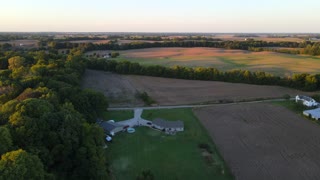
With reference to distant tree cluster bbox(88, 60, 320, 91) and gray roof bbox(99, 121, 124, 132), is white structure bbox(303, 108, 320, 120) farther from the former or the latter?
gray roof bbox(99, 121, 124, 132)

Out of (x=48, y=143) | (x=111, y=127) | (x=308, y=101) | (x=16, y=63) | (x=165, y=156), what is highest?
(x=16, y=63)

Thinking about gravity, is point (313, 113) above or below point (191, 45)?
below

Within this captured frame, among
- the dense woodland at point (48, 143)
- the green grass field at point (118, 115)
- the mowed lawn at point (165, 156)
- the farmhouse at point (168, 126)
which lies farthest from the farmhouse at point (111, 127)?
the dense woodland at point (48, 143)

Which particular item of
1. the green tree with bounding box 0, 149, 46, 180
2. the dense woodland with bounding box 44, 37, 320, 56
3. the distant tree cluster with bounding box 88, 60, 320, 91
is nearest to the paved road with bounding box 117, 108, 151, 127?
the green tree with bounding box 0, 149, 46, 180

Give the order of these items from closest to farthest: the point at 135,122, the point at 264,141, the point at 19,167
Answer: the point at 19,167
the point at 264,141
the point at 135,122

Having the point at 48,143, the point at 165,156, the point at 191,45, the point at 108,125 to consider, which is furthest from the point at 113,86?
the point at 191,45

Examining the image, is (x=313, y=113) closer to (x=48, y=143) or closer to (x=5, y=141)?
(x=48, y=143)

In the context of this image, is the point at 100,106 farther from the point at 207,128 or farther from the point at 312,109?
the point at 312,109

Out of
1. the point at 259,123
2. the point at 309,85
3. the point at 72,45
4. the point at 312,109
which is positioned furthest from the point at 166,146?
the point at 72,45
